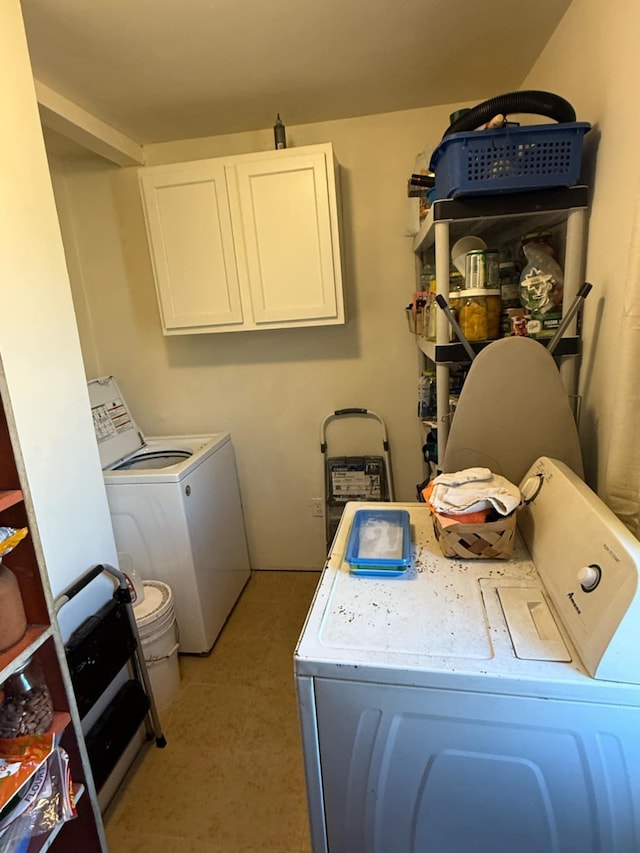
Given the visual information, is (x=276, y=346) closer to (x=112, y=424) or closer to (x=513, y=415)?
(x=112, y=424)

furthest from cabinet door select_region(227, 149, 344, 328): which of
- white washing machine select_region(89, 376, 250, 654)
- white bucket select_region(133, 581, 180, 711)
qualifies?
white bucket select_region(133, 581, 180, 711)

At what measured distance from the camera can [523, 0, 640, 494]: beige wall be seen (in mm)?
1186

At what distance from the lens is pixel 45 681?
118cm

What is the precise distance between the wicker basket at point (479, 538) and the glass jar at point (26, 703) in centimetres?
101

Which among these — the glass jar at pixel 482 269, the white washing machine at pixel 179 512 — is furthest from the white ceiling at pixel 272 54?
the white washing machine at pixel 179 512

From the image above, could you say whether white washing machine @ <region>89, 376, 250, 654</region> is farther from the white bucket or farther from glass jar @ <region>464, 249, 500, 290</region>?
glass jar @ <region>464, 249, 500, 290</region>

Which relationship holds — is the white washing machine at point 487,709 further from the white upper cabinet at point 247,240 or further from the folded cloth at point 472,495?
the white upper cabinet at point 247,240

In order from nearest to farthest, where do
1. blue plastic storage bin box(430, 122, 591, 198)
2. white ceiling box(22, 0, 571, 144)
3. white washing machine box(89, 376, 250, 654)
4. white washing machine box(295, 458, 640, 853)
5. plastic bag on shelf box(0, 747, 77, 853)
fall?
white washing machine box(295, 458, 640, 853) → plastic bag on shelf box(0, 747, 77, 853) → blue plastic storage bin box(430, 122, 591, 198) → white ceiling box(22, 0, 571, 144) → white washing machine box(89, 376, 250, 654)

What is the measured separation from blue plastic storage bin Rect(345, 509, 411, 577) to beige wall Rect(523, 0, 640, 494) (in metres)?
0.53

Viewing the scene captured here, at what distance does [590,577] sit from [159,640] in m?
1.61

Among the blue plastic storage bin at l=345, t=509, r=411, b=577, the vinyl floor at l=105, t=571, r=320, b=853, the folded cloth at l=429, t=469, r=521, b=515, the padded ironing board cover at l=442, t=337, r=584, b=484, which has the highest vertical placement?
the padded ironing board cover at l=442, t=337, r=584, b=484

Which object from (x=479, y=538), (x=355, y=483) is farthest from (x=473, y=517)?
(x=355, y=483)

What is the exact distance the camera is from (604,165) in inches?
52.1

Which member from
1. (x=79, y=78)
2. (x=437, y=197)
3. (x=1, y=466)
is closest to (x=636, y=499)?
(x=437, y=197)
